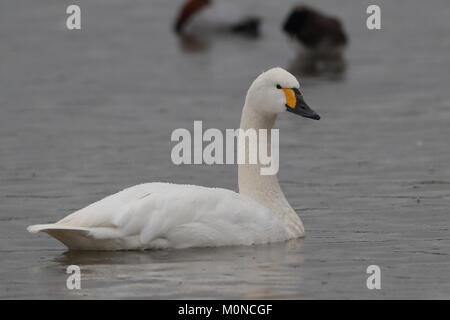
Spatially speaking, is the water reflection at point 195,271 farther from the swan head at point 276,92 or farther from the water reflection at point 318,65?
the water reflection at point 318,65

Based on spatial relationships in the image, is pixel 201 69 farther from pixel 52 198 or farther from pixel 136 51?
pixel 52 198

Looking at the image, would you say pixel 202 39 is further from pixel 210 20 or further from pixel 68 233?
pixel 68 233

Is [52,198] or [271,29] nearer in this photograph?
[52,198]

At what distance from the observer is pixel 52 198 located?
13.4 m

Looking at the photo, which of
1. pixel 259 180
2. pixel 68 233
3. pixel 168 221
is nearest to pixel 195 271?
pixel 168 221

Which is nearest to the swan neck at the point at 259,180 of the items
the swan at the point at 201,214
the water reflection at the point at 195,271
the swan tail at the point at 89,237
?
the swan at the point at 201,214

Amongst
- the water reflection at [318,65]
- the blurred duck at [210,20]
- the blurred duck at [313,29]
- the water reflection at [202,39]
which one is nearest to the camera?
the water reflection at [318,65]

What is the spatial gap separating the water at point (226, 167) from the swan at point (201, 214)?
0.55 ft

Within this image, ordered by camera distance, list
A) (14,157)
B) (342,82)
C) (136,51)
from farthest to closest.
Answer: (136,51)
(342,82)
(14,157)

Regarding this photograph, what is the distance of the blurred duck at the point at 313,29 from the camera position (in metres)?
26.3

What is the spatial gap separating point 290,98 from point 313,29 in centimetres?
1484

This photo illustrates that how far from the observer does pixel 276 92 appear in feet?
38.8
